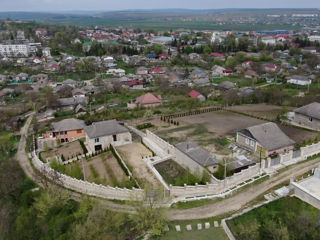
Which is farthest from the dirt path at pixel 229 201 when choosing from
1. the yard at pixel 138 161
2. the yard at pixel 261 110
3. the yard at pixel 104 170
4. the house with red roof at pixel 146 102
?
the house with red roof at pixel 146 102

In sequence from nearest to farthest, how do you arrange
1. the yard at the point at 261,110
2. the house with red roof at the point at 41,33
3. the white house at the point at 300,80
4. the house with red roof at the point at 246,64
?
the yard at the point at 261,110 → the white house at the point at 300,80 → the house with red roof at the point at 246,64 → the house with red roof at the point at 41,33

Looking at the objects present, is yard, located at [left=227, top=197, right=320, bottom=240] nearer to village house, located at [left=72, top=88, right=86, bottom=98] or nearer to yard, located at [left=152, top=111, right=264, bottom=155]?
yard, located at [left=152, top=111, right=264, bottom=155]

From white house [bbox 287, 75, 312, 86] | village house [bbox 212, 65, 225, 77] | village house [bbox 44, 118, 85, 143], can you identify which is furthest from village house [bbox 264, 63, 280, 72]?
village house [bbox 44, 118, 85, 143]

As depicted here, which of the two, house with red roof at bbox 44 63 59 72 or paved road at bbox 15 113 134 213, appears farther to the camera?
house with red roof at bbox 44 63 59 72

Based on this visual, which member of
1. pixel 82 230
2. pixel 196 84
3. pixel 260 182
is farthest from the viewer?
pixel 196 84

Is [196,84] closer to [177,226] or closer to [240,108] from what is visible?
[240,108]

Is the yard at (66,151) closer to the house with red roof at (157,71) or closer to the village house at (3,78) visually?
the house with red roof at (157,71)

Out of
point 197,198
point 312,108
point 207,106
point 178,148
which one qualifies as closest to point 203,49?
point 207,106
